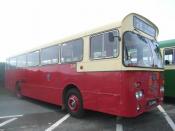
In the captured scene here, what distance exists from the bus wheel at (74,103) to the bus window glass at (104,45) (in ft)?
5.13

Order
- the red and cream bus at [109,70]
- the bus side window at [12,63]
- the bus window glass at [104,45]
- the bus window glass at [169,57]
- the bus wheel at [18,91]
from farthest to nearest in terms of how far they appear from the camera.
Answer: the bus side window at [12,63]
the bus wheel at [18,91]
the bus window glass at [169,57]
the bus window glass at [104,45]
the red and cream bus at [109,70]

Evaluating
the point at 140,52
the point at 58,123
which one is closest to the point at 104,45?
the point at 140,52

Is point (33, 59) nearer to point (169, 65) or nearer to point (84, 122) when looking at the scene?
point (84, 122)

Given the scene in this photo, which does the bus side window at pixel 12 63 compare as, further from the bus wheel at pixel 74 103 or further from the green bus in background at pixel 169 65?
the green bus in background at pixel 169 65

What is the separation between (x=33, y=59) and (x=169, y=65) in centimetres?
606

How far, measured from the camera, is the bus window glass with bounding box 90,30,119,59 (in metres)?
6.95

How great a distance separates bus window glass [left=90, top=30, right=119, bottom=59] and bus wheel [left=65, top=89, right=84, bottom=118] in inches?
61.6

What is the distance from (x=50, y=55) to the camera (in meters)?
10.3

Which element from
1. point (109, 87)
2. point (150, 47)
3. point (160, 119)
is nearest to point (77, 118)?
point (109, 87)

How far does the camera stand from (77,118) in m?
8.56

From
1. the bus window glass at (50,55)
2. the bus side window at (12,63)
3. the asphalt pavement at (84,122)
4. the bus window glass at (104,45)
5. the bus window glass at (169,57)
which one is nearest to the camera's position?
the bus window glass at (104,45)

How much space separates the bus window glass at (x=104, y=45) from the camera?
274 inches

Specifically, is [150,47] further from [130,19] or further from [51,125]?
[51,125]

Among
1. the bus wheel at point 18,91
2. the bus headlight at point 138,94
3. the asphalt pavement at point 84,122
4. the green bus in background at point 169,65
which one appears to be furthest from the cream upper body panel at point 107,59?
the bus wheel at point 18,91
